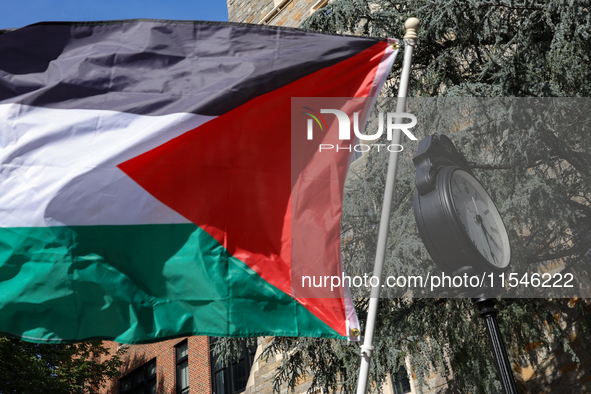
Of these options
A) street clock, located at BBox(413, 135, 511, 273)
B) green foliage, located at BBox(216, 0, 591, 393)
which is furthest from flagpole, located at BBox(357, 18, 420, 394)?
green foliage, located at BBox(216, 0, 591, 393)

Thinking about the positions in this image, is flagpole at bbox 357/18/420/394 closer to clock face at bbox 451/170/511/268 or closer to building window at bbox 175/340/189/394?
clock face at bbox 451/170/511/268

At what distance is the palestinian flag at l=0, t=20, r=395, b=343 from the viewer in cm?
408

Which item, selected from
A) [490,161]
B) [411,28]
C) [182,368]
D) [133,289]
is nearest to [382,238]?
[411,28]

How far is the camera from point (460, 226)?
139 inches

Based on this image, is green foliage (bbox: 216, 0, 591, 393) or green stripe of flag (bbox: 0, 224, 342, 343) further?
green foliage (bbox: 216, 0, 591, 393)

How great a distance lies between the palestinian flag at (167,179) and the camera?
4.08 metres

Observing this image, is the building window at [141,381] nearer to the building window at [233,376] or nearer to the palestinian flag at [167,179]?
the building window at [233,376]

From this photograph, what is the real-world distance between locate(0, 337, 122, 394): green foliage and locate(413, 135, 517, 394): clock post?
52.5ft

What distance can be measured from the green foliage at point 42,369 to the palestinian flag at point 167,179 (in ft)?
47.2

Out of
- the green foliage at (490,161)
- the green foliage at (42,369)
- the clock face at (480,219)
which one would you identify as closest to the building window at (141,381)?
the green foliage at (42,369)

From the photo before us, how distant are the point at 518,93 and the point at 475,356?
381 cm

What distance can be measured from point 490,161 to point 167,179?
19.5 feet

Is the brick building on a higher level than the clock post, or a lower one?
higher

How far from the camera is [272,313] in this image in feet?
13.8
